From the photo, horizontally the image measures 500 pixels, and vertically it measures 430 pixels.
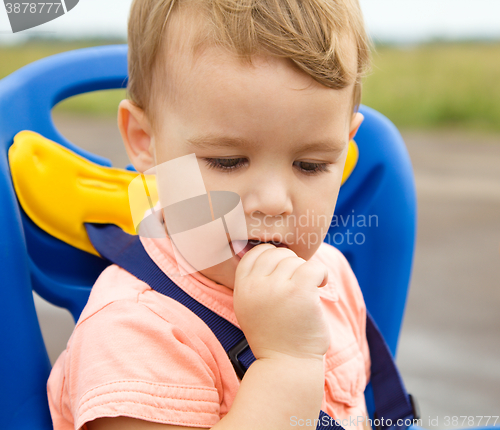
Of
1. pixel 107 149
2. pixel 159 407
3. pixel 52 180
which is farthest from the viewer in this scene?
pixel 107 149

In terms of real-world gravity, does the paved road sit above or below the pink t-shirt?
below

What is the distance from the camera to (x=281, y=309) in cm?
55

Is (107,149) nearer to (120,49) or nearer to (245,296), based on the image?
(120,49)

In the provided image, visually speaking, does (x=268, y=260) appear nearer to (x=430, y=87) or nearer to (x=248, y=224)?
(x=248, y=224)

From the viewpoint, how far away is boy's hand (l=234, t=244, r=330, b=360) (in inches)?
21.4

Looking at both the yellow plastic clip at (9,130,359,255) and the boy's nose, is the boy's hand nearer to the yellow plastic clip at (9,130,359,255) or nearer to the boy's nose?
the boy's nose

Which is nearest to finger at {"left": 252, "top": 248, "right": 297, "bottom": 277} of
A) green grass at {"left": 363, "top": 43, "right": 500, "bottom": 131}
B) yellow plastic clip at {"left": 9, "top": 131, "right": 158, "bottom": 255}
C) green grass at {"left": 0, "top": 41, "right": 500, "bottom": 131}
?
yellow plastic clip at {"left": 9, "top": 131, "right": 158, "bottom": 255}

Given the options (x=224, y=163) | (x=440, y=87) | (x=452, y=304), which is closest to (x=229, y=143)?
(x=224, y=163)

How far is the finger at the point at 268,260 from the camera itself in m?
0.56

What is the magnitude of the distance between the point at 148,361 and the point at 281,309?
5.7 inches

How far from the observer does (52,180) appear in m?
0.73

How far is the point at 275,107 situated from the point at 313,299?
0.21 meters

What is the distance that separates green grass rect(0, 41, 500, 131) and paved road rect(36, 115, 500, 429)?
5.01 feet

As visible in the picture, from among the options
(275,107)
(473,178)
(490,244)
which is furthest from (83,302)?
(473,178)
